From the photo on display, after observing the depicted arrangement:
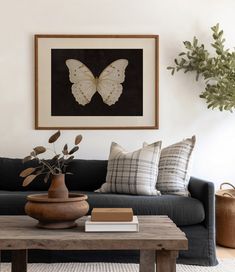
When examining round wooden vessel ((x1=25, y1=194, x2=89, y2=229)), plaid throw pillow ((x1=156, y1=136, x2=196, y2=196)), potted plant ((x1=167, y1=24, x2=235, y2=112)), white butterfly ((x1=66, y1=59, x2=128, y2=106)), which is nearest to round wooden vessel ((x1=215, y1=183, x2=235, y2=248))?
plaid throw pillow ((x1=156, y1=136, x2=196, y2=196))

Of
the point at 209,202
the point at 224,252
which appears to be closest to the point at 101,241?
the point at 209,202

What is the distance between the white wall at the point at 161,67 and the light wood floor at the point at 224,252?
748 millimetres

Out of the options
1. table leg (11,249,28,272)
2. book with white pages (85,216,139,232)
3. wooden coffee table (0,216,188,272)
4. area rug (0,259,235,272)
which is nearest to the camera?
wooden coffee table (0,216,188,272)

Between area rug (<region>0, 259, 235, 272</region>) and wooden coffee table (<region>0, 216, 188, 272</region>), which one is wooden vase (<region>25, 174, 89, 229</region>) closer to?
wooden coffee table (<region>0, 216, 188, 272</region>)

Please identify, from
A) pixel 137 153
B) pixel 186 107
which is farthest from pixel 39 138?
pixel 186 107

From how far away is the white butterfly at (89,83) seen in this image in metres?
4.48

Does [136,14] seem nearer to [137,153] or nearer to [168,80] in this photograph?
[168,80]

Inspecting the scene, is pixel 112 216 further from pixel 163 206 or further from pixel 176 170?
pixel 176 170

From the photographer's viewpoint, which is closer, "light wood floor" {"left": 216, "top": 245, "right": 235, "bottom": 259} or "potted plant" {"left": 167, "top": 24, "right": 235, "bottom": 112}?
"light wood floor" {"left": 216, "top": 245, "right": 235, "bottom": 259}

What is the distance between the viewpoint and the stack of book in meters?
2.23

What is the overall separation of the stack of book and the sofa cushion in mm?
1081

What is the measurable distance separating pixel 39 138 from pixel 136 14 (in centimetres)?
144

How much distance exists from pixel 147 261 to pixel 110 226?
1.50 ft

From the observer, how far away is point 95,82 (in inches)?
177
